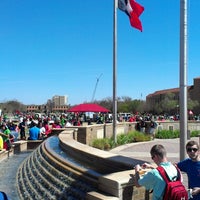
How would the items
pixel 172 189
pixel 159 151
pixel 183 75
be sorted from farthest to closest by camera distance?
pixel 183 75 → pixel 159 151 → pixel 172 189

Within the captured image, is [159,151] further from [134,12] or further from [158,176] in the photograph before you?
[134,12]

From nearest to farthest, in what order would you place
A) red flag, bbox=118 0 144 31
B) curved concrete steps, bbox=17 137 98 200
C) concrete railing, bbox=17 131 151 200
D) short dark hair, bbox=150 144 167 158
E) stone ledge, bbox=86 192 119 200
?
1. short dark hair, bbox=150 144 167 158
2. stone ledge, bbox=86 192 119 200
3. concrete railing, bbox=17 131 151 200
4. curved concrete steps, bbox=17 137 98 200
5. red flag, bbox=118 0 144 31

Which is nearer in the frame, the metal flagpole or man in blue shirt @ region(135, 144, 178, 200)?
man in blue shirt @ region(135, 144, 178, 200)

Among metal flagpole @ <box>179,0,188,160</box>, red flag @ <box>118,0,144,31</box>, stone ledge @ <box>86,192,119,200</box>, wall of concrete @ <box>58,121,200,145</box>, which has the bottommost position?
stone ledge @ <box>86,192,119,200</box>

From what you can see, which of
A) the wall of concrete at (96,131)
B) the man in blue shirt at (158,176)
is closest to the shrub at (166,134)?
the wall of concrete at (96,131)

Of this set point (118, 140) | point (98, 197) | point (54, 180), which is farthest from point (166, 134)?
point (98, 197)

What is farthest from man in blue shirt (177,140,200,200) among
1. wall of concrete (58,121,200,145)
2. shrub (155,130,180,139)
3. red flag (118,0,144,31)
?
shrub (155,130,180,139)

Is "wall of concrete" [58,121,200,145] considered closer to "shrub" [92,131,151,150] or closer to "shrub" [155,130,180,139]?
"shrub" [92,131,151,150]

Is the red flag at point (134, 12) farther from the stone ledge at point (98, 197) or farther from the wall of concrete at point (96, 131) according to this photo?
the stone ledge at point (98, 197)

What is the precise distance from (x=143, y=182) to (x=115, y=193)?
3.98 ft

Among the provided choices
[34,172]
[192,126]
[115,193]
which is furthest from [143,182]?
[192,126]

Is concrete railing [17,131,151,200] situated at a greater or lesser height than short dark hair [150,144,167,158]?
lesser

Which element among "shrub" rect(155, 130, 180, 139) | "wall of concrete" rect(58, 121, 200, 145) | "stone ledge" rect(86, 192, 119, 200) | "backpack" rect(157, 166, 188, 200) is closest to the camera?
"backpack" rect(157, 166, 188, 200)

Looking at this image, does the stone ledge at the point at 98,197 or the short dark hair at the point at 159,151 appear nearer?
the short dark hair at the point at 159,151
